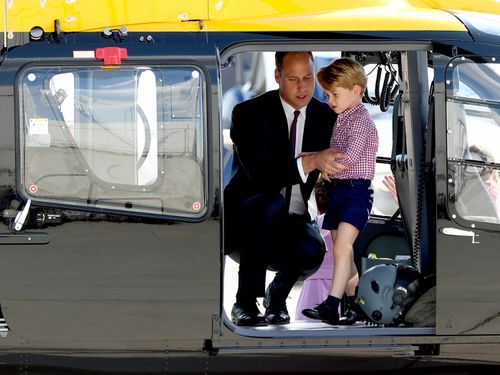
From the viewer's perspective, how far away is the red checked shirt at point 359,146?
6.05m

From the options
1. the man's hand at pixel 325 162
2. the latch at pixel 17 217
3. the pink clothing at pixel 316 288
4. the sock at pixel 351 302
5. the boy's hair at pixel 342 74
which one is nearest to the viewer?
the latch at pixel 17 217

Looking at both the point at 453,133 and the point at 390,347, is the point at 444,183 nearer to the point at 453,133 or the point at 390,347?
the point at 453,133

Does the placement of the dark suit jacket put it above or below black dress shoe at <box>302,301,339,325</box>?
above

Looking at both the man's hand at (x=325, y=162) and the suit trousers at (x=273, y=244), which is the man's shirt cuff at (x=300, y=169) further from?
the suit trousers at (x=273, y=244)

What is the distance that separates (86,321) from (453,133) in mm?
1913

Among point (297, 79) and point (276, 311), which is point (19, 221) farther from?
point (297, 79)

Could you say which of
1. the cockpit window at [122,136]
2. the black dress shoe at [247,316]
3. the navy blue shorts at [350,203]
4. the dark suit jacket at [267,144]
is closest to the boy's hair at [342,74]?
the dark suit jacket at [267,144]

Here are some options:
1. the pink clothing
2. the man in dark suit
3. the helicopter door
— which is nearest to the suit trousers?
the man in dark suit

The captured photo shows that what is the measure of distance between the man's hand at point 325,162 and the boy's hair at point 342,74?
1.13 ft

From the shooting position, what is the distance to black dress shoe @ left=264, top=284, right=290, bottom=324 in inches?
242

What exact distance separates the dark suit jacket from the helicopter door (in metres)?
0.82

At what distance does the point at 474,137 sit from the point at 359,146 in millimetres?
591

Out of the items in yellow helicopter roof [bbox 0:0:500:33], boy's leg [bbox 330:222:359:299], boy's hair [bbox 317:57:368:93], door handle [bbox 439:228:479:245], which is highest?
yellow helicopter roof [bbox 0:0:500:33]

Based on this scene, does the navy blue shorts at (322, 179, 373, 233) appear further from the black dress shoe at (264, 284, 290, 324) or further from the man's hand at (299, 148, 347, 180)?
the black dress shoe at (264, 284, 290, 324)
